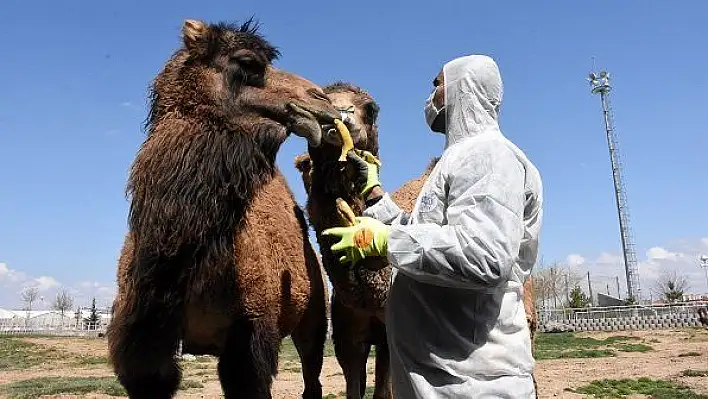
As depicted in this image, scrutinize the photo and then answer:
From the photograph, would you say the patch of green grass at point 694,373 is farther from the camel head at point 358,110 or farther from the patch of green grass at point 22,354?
the patch of green grass at point 22,354

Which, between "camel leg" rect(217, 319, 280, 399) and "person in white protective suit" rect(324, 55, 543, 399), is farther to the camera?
Answer: "camel leg" rect(217, 319, 280, 399)

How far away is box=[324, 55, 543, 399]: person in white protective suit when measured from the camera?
2045 millimetres

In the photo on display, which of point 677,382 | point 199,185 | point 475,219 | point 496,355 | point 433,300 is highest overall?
point 199,185

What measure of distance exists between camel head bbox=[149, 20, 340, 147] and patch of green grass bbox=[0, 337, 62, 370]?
18.8 metres

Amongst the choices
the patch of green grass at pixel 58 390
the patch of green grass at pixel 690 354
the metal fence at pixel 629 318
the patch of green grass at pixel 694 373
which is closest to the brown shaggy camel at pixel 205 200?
the patch of green grass at pixel 58 390

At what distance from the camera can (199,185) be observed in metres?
3.95

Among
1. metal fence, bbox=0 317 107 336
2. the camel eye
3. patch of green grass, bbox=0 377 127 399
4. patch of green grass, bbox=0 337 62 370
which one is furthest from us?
metal fence, bbox=0 317 107 336

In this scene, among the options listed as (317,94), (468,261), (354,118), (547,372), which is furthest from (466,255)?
(547,372)

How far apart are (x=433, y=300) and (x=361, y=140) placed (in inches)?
142

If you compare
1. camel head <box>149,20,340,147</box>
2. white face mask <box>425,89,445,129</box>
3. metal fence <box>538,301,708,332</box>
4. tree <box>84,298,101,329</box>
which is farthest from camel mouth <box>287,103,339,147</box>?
tree <box>84,298,101,329</box>

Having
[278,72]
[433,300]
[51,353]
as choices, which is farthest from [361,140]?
[51,353]

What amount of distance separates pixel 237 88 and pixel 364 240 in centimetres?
227

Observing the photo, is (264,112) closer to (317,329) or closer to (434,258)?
(434,258)

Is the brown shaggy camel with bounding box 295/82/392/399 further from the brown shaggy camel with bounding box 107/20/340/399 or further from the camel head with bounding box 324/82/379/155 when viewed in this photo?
the brown shaggy camel with bounding box 107/20/340/399
